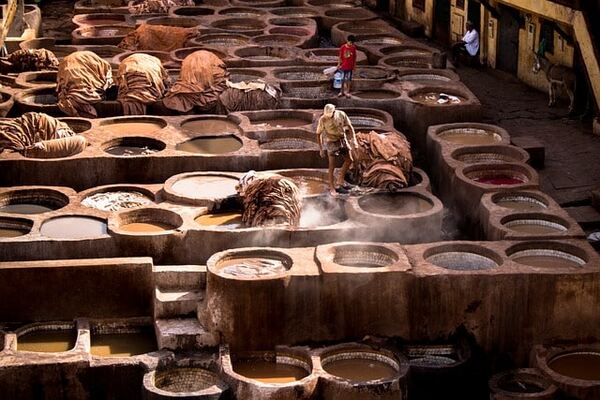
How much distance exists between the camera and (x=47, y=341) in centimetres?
1648

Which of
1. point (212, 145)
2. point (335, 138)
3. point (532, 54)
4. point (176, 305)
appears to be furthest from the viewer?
point (532, 54)

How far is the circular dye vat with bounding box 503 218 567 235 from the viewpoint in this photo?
17.7m

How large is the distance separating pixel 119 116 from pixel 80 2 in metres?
11.8

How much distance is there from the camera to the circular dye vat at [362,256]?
54.7 ft

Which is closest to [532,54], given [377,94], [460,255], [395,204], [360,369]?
[377,94]

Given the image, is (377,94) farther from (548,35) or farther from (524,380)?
(524,380)

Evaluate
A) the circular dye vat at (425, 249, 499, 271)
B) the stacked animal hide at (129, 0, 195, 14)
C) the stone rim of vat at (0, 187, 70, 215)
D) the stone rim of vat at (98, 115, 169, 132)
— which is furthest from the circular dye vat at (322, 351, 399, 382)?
the stacked animal hide at (129, 0, 195, 14)

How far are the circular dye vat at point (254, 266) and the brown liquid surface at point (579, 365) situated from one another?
3.79m

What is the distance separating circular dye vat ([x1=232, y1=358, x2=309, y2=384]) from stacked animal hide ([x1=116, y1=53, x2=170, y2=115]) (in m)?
8.29

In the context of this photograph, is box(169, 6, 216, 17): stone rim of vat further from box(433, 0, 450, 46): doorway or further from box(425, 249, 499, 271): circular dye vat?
box(425, 249, 499, 271): circular dye vat

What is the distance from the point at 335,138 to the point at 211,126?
4.27 metres

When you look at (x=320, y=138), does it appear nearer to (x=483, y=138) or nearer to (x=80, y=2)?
(x=483, y=138)

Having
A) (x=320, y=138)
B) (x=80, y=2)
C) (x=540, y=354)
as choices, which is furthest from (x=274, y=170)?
(x=80, y=2)

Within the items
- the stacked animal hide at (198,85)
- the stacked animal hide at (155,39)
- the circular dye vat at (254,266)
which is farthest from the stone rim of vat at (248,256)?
the stacked animal hide at (155,39)
